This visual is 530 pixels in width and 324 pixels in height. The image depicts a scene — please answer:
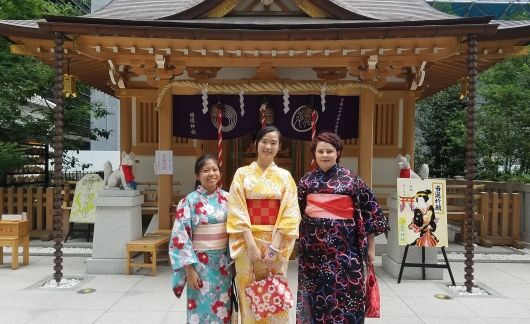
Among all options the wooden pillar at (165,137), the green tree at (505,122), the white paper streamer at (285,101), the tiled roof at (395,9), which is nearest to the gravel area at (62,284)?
the wooden pillar at (165,137)

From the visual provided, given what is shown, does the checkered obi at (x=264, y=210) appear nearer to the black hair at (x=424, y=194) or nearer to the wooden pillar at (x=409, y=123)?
the black hair at (x=424, y=194)

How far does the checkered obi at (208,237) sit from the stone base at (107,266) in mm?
3641

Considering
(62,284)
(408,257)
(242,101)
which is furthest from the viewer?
(242,101)

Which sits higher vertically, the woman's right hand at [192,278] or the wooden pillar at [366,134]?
the wooden pillar at [366,134]

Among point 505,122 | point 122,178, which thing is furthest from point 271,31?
point 505,122

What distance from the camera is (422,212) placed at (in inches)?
227

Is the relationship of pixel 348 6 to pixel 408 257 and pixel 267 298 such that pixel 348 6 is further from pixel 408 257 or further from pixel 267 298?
pixel 267 298

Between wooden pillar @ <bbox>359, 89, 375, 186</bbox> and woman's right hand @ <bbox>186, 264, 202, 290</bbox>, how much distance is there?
190 inches

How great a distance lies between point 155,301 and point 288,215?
112 inches

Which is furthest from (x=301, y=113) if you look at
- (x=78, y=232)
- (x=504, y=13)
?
(x=504, y=13)

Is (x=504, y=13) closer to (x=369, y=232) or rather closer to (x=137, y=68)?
(x=137, y=68)

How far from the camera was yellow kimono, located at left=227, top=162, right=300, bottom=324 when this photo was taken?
10.1 ft

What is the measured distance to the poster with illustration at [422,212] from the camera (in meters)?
5.70

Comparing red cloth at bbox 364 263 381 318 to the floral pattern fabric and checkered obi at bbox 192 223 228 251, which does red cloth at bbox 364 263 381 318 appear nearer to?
the floral pattern fabric
